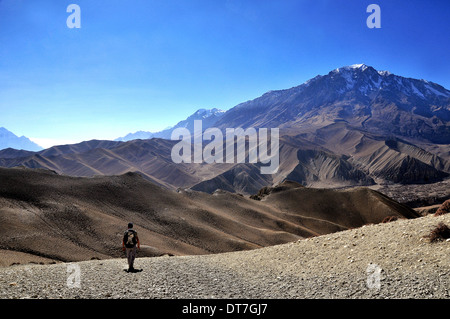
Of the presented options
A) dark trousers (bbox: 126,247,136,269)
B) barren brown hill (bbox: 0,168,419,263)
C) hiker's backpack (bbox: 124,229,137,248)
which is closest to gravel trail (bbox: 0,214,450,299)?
dark trousers (bbox: 126,247,136,269)

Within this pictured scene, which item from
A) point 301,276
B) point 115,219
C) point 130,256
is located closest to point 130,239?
point 130,256

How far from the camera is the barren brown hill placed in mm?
27516

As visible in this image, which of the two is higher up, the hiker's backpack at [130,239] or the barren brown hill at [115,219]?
the hiker's backpack at [130,239]

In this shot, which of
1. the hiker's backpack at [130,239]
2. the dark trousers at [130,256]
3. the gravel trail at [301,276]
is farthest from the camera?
the hiker's backpack at [130,239]

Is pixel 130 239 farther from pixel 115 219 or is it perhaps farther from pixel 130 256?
pixel 115 219

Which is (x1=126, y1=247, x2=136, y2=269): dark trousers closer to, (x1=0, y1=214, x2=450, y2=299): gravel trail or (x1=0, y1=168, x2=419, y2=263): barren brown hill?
(x1=0, y1=214, x2=450, y2=299): gravel trail

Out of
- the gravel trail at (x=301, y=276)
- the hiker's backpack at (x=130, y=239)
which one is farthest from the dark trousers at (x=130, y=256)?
the gravel trail at (x=301, y=276)

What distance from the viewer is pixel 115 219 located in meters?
35.8

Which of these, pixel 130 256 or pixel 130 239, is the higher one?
pixel 130 239

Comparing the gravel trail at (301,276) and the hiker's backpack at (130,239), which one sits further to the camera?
the hiker's backpack at (130,239)

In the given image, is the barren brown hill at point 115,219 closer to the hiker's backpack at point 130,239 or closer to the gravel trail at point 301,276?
the hiker's backpack at point 130,239

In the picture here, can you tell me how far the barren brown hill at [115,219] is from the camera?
90.3 feet

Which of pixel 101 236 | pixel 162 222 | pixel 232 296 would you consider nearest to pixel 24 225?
pixel 101 236
